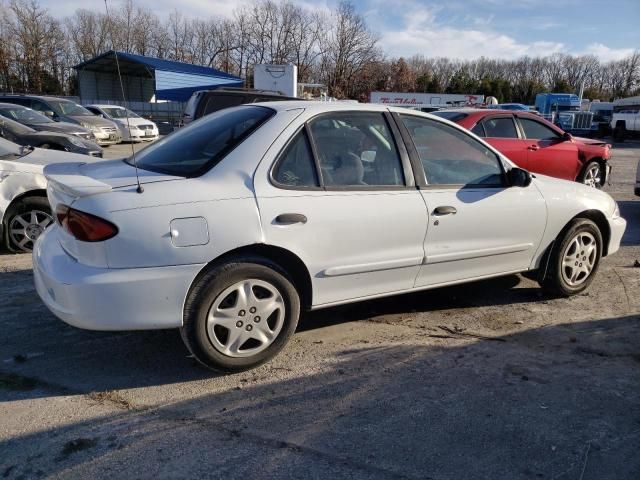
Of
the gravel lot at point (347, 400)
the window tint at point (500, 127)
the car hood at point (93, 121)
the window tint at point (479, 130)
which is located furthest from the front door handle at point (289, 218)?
the car hood at point (93, 121)

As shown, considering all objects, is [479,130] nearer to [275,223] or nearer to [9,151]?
[275,223]

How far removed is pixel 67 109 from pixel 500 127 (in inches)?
598

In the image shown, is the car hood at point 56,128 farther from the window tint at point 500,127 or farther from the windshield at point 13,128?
the window tint at point 500,127

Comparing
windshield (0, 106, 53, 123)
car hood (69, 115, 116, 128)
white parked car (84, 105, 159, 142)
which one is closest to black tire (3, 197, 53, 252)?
windshield (0, 106, 53, 123)

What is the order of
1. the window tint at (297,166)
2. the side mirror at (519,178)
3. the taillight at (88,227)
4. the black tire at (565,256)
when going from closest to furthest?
the taillight at (88,227) → the window tint at (297,166) → the side mirror at (519,178) → the black tire at (565,256)

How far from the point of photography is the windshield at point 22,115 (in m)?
12.9

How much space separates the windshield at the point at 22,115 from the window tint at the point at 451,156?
1220 centimetres

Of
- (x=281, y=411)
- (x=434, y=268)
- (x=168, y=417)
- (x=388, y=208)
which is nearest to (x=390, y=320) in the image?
(x=434, y=268)

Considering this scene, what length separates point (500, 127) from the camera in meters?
8.67

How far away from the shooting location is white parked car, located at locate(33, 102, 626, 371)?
2.87 metres

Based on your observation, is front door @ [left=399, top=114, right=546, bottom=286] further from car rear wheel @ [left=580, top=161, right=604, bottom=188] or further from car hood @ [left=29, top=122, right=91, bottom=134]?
car hood @ [left=29, top=122, right=91, bottom=134]

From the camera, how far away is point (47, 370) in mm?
3270

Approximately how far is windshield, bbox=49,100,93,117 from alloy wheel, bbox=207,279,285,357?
16696 millimetres

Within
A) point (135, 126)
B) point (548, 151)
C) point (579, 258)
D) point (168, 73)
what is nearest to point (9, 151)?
point (579, 258)
